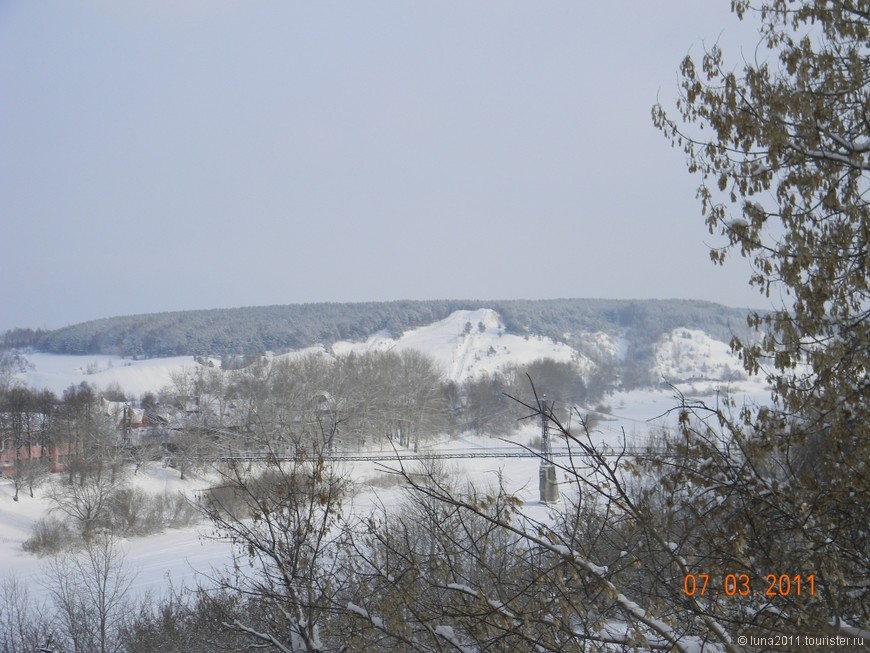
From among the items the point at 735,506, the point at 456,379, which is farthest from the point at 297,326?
the point at 735,506

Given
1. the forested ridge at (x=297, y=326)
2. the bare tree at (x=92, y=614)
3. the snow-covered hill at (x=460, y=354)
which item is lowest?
the bare tree at (x=92, y=614)

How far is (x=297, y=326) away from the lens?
13300cm

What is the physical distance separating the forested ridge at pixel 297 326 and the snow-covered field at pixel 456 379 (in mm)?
3954

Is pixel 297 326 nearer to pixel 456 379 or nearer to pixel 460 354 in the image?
pixel 460 354

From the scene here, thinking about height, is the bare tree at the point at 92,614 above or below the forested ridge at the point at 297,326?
below

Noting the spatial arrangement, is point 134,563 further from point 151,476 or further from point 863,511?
point 863,511

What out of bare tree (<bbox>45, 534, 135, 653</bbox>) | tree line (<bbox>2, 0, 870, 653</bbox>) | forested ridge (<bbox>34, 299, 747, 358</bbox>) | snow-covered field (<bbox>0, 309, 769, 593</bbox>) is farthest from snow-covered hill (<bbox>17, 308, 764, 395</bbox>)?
tree line (<bbox>2, 0, 870, 653</bbox>)

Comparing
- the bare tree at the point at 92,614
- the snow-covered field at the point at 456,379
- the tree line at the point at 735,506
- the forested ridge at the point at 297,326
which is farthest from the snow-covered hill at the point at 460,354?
the tree line at the point at 735,506

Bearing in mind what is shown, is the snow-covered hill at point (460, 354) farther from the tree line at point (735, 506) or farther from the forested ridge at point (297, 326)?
the tree line at point (735, 506)

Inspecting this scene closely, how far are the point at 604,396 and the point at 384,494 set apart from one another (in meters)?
37.7

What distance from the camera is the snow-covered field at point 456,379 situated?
602 inches

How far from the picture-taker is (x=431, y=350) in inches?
5143

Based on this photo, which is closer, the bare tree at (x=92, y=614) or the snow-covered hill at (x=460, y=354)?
the bare tree at (x=92, y=614)

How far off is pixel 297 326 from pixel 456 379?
4864 cm
